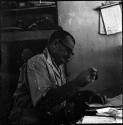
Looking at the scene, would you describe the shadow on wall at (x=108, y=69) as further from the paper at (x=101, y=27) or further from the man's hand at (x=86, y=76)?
the man's hand at (x=86, y=76)

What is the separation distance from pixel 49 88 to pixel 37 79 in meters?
0.11

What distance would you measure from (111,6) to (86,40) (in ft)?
1.53

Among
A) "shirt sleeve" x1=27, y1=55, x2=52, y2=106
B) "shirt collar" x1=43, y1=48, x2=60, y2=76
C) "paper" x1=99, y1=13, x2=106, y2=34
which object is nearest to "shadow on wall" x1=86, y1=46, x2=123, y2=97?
"paper" x1=99, y1=13, x2=106, y2=34

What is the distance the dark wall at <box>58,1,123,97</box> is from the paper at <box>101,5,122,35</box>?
8 cm

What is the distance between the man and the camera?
7.34 ft

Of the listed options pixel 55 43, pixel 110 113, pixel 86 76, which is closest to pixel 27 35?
pixel 55 43

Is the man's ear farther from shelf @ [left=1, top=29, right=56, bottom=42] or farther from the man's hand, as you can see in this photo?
shelf @ [left=1, top=29, right=56, bottom=42]

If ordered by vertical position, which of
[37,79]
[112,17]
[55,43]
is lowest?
[37,79]

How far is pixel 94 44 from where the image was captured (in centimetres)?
343

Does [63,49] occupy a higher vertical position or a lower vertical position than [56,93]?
higher

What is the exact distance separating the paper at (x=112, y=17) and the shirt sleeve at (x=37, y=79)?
1.26 metres

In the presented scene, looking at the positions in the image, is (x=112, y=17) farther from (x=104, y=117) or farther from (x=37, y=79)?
(x=104, y=117)

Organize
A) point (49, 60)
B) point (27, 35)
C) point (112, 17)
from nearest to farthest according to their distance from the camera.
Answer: point (49, 60) < point (112, 17) < point (27, 35)

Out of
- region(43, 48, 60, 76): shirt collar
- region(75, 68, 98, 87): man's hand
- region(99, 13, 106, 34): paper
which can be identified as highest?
region(99, 13, 106, 34): paper
